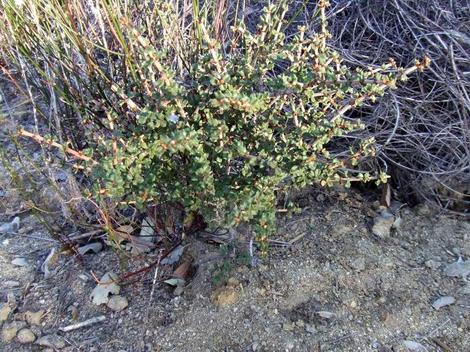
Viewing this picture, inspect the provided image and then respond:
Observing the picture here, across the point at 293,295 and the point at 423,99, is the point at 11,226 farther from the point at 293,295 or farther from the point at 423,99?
the point at 423,99

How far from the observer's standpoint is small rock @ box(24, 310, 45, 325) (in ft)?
6.70

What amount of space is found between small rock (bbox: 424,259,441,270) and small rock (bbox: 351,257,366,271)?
23 centimetres

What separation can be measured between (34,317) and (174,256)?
21.1 inches

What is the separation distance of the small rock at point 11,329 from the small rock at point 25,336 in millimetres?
24

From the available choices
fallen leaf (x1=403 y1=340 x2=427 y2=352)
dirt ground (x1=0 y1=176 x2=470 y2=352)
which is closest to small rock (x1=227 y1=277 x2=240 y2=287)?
dirt ground (x1=0 y1=176 x2=470 y2=352)

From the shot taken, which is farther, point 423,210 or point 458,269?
point 423,210

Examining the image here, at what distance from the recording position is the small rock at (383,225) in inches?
86.7

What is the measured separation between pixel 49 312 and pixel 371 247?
3.93ft

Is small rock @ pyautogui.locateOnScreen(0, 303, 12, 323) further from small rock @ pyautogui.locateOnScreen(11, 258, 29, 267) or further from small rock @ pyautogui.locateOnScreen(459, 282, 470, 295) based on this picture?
small rock @ pyautogui.locateOnScreen(459, 282, 470, 295)

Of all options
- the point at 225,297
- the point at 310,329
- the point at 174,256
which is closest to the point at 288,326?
the point at 310,329

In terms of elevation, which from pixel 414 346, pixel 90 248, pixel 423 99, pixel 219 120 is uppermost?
pixel 219 120

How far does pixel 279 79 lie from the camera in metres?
1.68

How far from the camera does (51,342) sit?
1960mm

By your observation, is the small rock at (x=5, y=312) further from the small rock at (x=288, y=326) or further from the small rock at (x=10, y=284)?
the small rock at (x=288, y=326)
